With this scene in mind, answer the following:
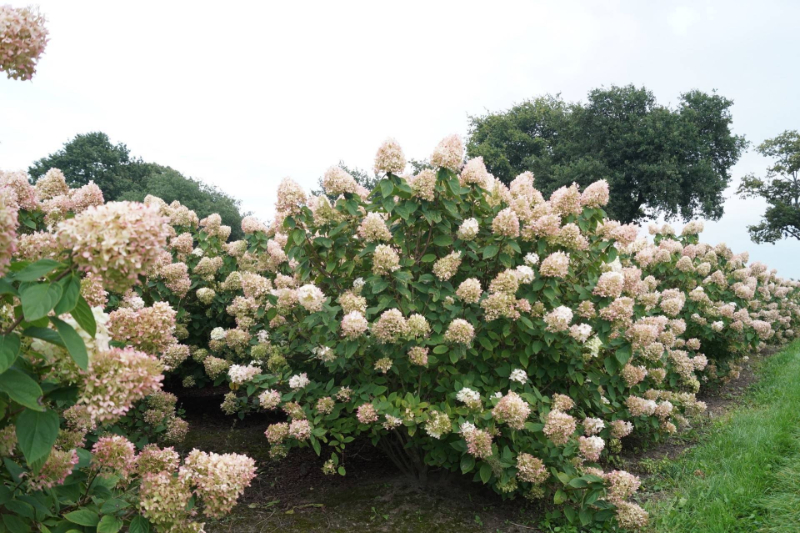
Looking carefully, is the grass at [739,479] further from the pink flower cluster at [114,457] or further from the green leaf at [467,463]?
the pink flower cluster at [114,457]

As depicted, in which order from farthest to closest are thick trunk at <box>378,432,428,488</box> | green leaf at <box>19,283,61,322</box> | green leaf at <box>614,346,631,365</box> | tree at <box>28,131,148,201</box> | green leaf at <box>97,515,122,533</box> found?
tree at <box>28,131,148,201</box> < thick trunk at <box>378,432,428,488</box> < green leaf at <box>614,346,631,365</box> < green leaf at <box>97,515,122,533</box> < green leaf at <box>19,283,61,322</box>

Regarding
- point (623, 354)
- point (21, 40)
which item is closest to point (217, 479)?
point (21, 40)

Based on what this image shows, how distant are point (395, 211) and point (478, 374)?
1443 millimetres

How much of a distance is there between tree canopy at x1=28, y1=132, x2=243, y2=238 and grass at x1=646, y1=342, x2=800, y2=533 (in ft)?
108

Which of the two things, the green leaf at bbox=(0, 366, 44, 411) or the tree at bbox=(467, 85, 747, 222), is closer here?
the green leaf at bbox=(0, 366, 44, 411)

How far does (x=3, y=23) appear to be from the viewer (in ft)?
5.14

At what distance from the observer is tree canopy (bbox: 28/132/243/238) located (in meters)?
34.7

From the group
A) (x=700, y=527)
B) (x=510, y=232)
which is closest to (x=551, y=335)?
(x=510, y=232)

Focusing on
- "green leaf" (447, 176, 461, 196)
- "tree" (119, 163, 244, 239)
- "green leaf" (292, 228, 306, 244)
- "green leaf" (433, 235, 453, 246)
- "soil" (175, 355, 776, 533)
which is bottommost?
"soil" (175, 355, 776, 533)

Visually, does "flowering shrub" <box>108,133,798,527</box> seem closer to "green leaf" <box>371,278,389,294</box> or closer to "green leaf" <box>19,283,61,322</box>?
"green leaf" <box>371,278,389,294</box>

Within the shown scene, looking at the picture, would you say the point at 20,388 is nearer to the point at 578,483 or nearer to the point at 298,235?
the point at 298,235

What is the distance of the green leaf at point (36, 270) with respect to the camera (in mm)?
1213

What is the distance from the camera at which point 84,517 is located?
1.67m

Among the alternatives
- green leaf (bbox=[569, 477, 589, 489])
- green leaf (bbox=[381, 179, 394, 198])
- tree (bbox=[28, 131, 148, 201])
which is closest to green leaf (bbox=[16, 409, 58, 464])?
green leaf (bbox=[381, 179, 394, 198])
